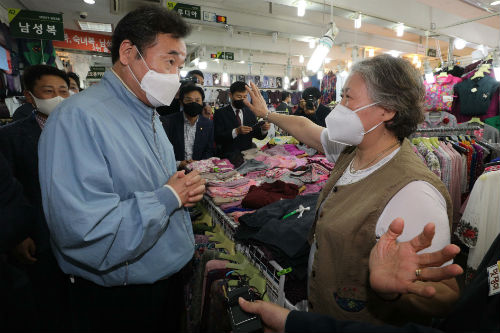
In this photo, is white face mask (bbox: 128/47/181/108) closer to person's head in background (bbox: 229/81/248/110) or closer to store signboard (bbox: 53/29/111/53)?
person's head in background (bbox: 229/81/248/110)

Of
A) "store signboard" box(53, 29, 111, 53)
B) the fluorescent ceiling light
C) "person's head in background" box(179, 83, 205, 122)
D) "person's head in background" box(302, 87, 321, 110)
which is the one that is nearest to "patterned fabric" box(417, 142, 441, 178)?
"person's head in background" box(302, 87, 321, 110)

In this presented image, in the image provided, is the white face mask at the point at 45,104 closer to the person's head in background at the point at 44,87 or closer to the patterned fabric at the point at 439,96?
the person's head in background at the point at 44,87

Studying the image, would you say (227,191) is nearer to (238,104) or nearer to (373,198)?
(373,198)

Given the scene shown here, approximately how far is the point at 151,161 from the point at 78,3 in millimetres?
8119

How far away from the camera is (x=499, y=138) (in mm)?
5172

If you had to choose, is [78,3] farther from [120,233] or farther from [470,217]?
[470,217]

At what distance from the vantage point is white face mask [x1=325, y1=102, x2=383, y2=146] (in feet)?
4.61

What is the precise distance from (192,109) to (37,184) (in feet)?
6.06

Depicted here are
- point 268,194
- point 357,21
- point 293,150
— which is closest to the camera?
point 268,194

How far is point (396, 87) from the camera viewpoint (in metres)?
1.31

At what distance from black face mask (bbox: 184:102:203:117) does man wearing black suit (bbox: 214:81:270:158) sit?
597mm

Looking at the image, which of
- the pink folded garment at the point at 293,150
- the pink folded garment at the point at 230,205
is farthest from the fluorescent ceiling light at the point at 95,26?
the pink folded garment at the point at 230,205

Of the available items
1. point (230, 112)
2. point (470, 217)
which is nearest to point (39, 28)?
point (230, 112)

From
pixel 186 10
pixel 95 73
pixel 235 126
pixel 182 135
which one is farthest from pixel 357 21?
pixel 95 73
